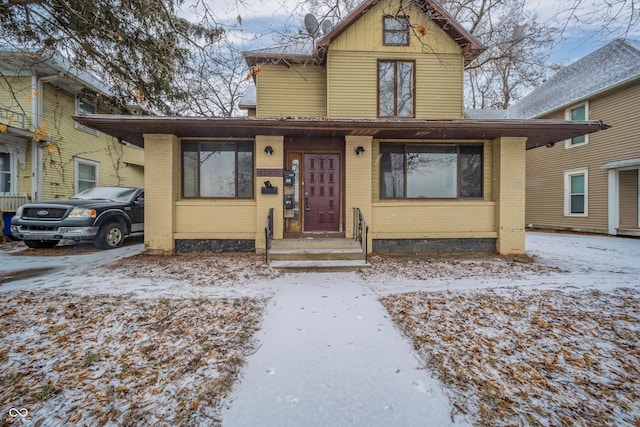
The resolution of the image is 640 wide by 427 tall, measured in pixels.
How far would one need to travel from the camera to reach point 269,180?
23.6 feet

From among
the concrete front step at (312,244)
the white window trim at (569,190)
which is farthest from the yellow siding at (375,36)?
Result: the white window trim at (569,190)

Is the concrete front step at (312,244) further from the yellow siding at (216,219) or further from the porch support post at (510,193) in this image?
the porch support post at (510,193)

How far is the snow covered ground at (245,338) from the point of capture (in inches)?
79.0

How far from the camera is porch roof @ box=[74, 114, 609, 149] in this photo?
242 inches

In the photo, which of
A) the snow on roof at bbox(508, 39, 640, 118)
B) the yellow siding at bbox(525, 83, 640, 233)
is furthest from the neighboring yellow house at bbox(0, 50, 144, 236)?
the yellow siding at bbox(525, 83, 640, 233)

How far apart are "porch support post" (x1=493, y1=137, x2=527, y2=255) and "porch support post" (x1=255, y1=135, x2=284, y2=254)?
227 inches

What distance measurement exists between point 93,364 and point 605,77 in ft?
59.2

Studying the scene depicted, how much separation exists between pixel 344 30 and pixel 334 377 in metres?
9.03

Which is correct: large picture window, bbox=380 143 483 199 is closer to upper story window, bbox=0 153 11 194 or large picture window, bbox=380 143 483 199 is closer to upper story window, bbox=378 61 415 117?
upper story window, bbox=378 61 415 117

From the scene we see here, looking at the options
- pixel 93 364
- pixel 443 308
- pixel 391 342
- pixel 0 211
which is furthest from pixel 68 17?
pixel 0 211

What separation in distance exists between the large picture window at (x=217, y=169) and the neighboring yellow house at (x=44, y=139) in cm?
322

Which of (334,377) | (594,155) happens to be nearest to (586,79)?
(594,155)

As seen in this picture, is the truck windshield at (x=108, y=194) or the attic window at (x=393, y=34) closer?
the truck windshield at (x=108, y=194)

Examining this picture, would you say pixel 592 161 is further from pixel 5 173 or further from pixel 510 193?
pixel 5 173
